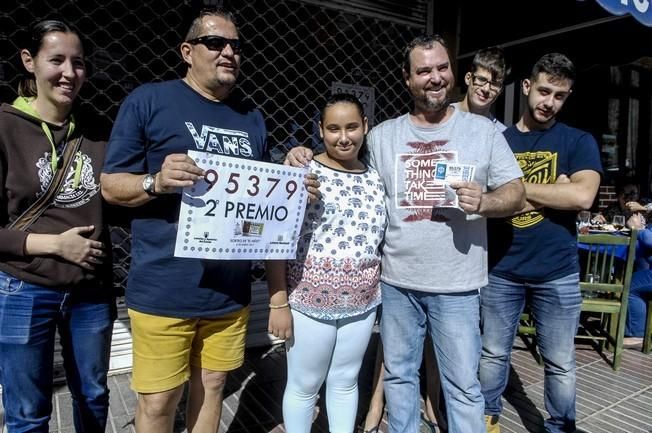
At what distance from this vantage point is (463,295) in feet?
6.69

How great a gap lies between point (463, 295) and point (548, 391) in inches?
34.1

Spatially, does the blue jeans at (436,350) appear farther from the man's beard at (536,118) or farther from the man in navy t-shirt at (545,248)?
the man's beard at (536,118)

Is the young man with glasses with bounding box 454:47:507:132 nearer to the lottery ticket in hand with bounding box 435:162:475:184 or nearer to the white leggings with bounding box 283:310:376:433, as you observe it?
the lottery ticket in hand with bounding box 435:162:475:184

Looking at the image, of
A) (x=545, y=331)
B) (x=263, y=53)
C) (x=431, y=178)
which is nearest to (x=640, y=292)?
(x=545, y=331)

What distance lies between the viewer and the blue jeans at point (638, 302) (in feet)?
14.0

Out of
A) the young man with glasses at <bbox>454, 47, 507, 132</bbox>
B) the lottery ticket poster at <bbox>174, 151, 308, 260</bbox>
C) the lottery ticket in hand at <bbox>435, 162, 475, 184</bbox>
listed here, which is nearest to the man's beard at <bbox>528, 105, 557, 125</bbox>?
the young man with glasses at <bbox>454, 47, 507, 132</bbox>

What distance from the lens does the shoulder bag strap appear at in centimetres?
176

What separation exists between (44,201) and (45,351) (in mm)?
576

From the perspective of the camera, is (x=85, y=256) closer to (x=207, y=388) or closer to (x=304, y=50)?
(x=207, y=388)

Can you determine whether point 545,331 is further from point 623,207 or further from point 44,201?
point 623,207

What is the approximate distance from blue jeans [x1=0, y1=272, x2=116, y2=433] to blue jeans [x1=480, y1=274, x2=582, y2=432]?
179 centimetres

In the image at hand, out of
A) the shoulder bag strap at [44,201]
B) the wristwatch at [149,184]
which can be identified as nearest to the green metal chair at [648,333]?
the wristwatch at [149,184]

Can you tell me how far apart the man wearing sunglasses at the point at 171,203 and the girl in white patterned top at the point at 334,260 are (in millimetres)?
295

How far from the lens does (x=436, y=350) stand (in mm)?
2141
